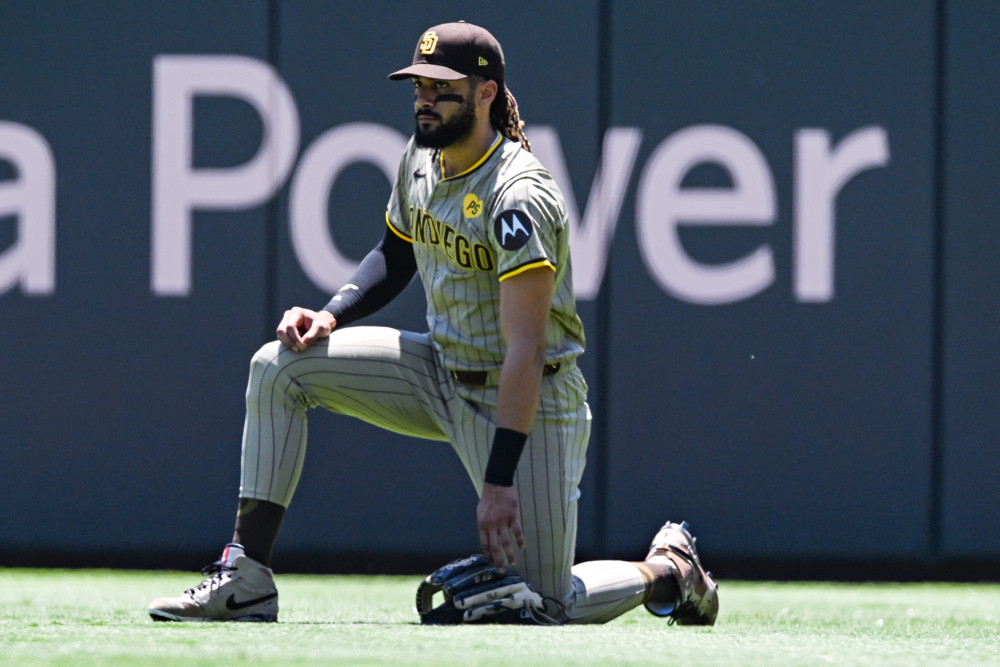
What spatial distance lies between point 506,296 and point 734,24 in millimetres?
2450

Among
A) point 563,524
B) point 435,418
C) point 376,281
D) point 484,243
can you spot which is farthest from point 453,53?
point 563,524

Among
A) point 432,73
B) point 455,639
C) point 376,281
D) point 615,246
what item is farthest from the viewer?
point 615,246

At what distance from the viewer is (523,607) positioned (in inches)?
113

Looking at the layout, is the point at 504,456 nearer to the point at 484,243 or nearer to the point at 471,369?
the point at 471,369

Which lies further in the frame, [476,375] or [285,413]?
[476,375]

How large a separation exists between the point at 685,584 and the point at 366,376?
918 millimetres

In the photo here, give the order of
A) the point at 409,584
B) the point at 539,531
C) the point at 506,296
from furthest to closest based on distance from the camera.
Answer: the point at 409,584 → the point at 539,531 → the point at 506,296

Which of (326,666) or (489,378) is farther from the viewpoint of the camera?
(489,378)

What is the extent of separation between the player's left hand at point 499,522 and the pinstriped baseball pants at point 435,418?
0.30 meters

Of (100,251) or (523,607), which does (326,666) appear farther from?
(100,251)

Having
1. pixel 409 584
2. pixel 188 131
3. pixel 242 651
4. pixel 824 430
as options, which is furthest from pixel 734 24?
pixel 242 651

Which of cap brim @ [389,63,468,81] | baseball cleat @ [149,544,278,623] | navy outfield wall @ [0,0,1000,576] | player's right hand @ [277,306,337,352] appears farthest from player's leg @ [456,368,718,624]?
navy outfield wall @ [0,0,1000,576]

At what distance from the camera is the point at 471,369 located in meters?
3.05

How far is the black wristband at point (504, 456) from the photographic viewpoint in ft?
9.07
